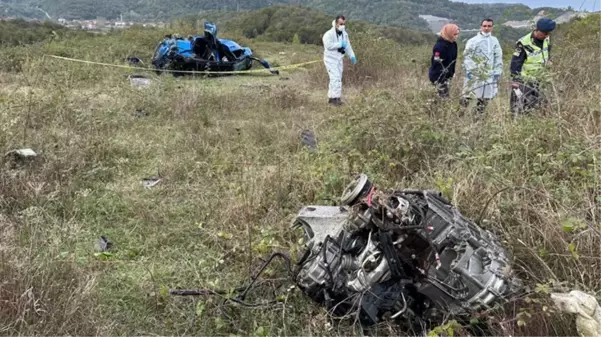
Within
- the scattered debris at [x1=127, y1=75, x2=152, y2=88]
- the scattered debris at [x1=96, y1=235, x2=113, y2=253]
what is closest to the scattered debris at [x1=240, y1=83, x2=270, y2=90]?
the scattered debris at [x1=127, y1=75, x2=152, y2=88]

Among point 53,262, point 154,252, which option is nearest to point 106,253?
point 154,252

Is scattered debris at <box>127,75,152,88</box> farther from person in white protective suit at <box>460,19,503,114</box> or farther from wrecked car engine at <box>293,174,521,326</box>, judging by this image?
wrecked car engine at <box>293,174,521,326</box>

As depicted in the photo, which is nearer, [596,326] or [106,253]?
[596,326]

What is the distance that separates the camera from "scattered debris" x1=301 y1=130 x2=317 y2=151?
5.15 m

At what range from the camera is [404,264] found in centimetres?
226

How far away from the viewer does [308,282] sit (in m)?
2.36

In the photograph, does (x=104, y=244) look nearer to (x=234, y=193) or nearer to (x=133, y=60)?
(x=234, y=193)

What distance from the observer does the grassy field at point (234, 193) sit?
7.57 feet

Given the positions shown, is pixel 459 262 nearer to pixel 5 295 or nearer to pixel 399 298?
pixel 399 298

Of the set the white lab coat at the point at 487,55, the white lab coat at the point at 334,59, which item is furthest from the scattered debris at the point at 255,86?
the white lab coat at the point at 487,55

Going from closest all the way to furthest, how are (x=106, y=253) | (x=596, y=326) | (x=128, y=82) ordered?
(x=596, y=326) → (x=106, y=253) → (x=128, y=82)

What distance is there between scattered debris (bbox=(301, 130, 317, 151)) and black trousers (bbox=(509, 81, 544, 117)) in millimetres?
2052

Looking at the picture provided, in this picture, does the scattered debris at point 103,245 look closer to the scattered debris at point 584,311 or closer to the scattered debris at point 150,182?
the scattered debris at point 150,182

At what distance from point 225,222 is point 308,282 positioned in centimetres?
124
